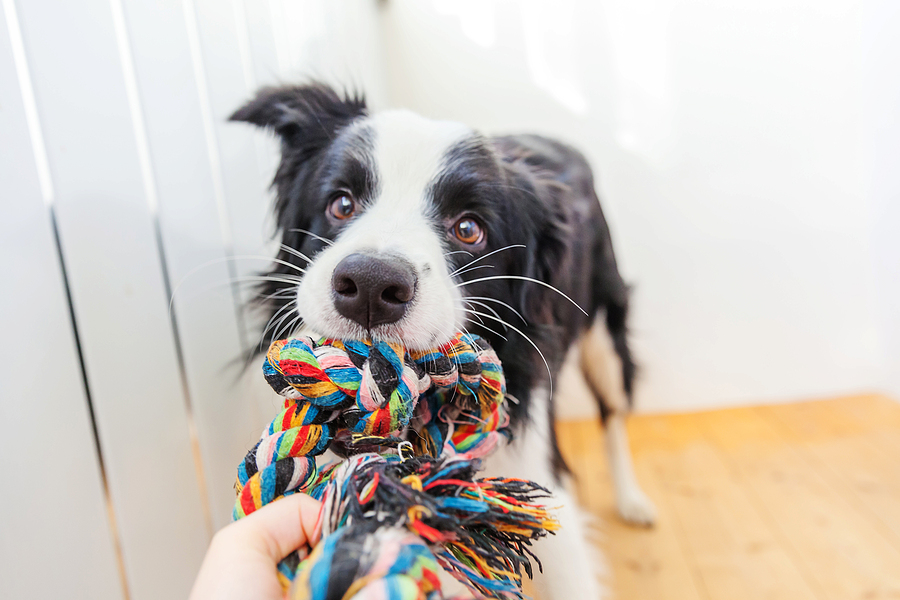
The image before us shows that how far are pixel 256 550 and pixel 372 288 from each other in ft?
0.82

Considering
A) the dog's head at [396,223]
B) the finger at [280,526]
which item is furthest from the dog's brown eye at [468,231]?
the finger at [280,526]

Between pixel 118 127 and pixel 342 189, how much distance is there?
0.85 feet

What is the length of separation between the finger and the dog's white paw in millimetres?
1182

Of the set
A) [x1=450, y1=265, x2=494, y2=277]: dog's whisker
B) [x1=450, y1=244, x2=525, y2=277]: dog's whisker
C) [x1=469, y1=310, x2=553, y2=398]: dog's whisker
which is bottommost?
[x1=469, y1=310, x2=553, y2=398]: dog's whisker

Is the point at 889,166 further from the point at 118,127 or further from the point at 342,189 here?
the point at 118,127

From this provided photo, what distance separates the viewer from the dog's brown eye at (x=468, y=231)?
0.68 m

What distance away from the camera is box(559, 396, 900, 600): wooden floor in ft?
3.55

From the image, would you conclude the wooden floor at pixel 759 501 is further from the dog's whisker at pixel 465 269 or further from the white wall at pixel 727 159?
the dog's whisker at pixel 465 269

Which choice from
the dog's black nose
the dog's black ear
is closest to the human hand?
the dog's black nose

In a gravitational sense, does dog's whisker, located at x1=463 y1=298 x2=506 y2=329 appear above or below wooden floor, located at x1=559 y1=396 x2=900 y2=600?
above

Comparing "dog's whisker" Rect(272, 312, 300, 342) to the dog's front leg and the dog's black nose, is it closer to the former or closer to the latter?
the dog's black nose

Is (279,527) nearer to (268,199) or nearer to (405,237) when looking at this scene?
(405,237)

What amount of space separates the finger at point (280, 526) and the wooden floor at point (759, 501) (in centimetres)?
91

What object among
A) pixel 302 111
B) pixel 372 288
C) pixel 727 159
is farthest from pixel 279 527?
pixel 727 159
